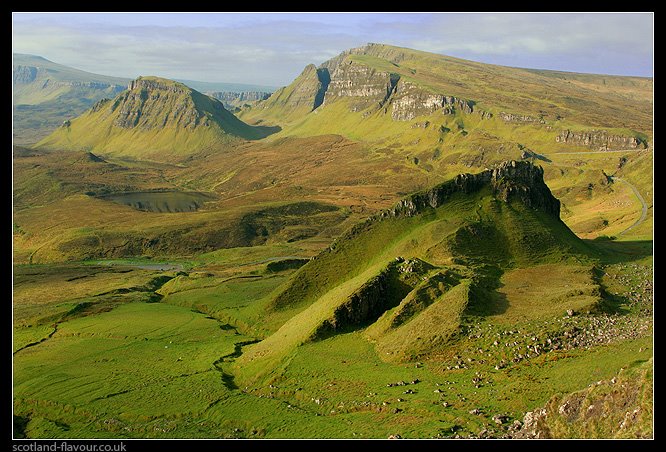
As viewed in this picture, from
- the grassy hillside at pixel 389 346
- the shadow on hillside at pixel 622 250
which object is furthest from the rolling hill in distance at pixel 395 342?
the shadow on hillside at pixel 622 250

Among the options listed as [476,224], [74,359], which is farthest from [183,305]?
[476,224]

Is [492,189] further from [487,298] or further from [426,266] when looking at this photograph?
[487,298]

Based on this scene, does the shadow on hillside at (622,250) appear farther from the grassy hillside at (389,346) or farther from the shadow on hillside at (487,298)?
the shadow on hillside at (487,298)

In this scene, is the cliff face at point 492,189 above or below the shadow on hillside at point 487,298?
above

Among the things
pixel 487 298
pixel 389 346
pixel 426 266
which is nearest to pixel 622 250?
pixel 426 266

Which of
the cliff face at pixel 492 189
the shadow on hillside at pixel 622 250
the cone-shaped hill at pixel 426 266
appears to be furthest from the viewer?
the cliff face at pixel 492 189

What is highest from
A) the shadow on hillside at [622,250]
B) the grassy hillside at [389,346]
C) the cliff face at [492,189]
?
the cliff face at [492,189]

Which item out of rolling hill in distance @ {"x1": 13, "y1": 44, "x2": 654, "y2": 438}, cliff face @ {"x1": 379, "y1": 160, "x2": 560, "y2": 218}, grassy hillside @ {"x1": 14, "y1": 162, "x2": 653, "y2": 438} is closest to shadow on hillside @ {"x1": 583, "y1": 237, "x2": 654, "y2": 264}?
grassy hillside @ {"x1": 14, "y1": 162, "x2": 653, "y2": 438}

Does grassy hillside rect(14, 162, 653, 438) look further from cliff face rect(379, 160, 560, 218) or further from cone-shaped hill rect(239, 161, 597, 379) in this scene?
cliff face rect(379, 160, 560, 218)
